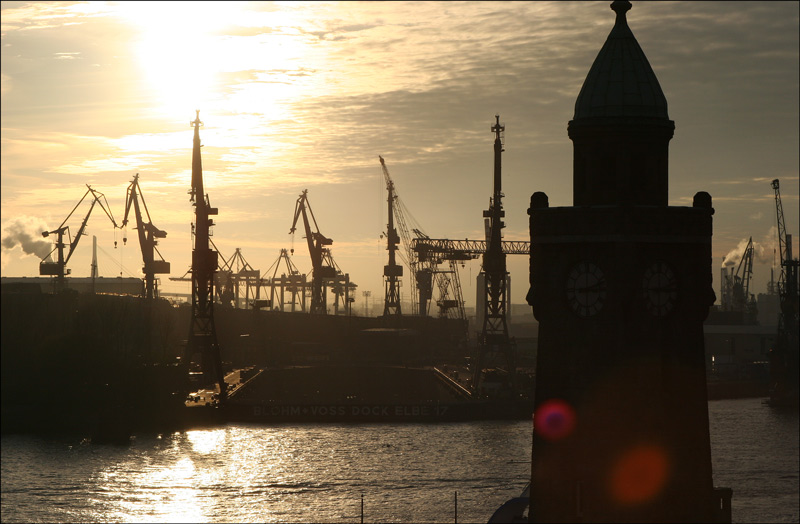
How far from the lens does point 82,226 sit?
12962 centimetres

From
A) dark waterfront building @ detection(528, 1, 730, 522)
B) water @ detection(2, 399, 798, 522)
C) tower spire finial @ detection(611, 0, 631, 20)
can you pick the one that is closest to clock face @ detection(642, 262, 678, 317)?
dark waterfront building @ detection(528, 1, 730, 522)

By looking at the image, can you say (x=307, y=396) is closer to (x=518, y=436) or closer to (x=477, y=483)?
(x=518, y=436)

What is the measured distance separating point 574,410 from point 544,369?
0.79 m

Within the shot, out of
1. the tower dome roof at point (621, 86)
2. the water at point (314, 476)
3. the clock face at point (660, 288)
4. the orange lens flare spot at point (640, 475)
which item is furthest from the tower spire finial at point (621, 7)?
the water at point (314, 476)

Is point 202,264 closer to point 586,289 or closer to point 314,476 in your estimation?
point 314,476

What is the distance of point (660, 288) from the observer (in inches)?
579

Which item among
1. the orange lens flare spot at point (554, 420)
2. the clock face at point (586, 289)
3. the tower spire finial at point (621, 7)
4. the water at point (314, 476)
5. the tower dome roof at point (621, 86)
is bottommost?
the water at point (314, 476)

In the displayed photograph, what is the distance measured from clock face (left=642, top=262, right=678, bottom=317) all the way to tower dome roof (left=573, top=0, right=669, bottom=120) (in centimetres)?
218

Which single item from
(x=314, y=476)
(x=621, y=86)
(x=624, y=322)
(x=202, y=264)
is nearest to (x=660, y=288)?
(x=624, y=322)

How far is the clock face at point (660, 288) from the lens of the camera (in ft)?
48.0

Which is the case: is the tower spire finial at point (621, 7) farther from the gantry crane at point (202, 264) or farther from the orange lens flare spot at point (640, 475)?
the gantry crane at point (202, 264)

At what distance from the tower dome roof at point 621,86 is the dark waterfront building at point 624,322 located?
0.02m

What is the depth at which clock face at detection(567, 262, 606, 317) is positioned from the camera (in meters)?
14.7

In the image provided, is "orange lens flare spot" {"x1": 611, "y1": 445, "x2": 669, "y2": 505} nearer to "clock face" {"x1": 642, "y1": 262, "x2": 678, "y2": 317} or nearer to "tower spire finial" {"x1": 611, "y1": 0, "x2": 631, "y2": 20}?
"clock face" {"x1": 642, "y1": 262, "x2": 678, "y2": 317}
